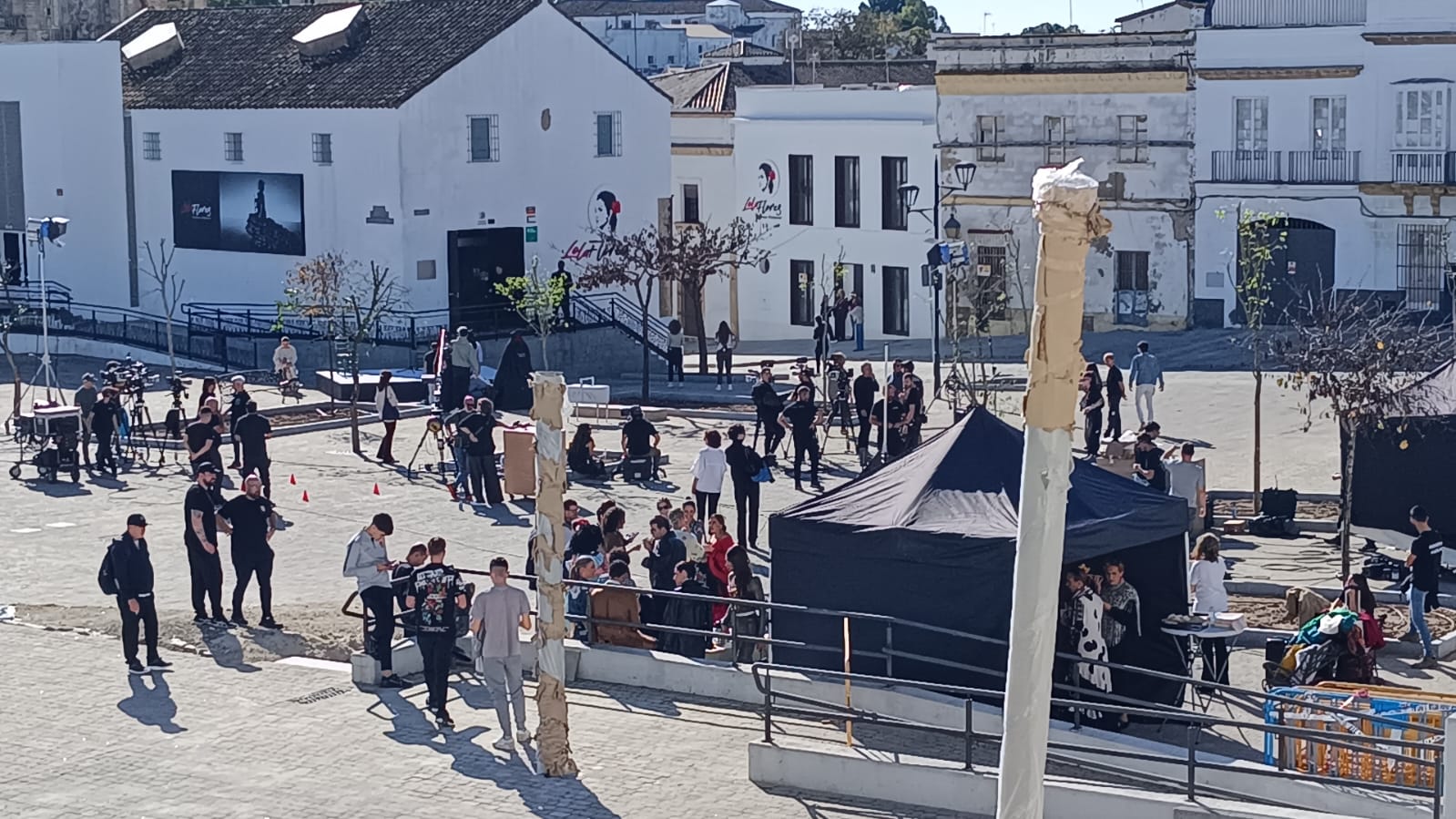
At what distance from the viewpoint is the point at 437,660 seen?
16.2 m

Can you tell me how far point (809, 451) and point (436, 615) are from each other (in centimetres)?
1091

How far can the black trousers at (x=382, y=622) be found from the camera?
16969 millimetres

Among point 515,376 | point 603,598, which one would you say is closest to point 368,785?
point 603,598

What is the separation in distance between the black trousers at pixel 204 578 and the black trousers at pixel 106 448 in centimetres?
882

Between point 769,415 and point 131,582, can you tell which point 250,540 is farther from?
point 769,415

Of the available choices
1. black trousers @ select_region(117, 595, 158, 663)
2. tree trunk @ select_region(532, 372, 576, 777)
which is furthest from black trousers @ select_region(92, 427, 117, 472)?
tree trunk @ select_region(532, 372, 576, 777)

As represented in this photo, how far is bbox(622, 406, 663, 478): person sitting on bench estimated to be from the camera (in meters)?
27.1

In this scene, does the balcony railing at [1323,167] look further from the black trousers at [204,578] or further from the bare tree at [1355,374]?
the black trousers at [204,578]

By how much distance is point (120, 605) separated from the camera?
1761 centimetres

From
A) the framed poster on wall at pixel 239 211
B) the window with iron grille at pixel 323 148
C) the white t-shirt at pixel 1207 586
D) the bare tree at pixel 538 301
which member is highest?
the window with iron grille at pixel 323 148

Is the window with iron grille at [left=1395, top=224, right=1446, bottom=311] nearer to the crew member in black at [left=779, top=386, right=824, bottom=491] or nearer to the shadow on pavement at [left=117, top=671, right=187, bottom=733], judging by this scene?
the crew member in black at [left=779, top=386, right=824, bottom=491]

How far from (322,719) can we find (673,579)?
127 inches

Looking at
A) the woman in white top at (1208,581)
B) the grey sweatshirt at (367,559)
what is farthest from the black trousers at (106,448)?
the woman in white top at (1208,581)

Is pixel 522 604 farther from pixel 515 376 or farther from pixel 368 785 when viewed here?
pixel 515 376
